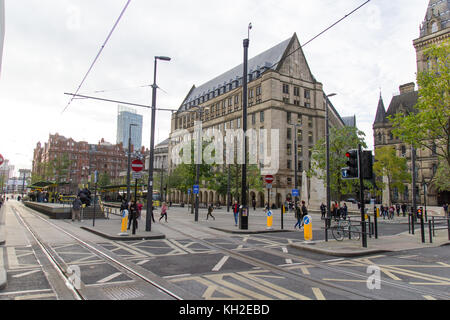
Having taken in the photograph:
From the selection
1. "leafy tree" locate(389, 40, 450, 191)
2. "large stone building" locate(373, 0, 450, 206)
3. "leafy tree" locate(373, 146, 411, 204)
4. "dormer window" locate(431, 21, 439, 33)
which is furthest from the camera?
"dormer window" locate(431, 21, 439, 33)

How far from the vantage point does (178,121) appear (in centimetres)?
9138

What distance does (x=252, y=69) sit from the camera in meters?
69.1

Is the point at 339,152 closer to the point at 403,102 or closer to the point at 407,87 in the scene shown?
the point at 403,102

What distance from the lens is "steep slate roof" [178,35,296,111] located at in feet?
210

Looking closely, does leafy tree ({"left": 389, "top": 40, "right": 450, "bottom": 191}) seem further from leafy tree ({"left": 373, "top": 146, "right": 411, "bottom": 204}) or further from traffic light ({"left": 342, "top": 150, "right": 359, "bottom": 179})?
leafy tree ({"left": 373, "top": 146, "right": 411, "bottom": 204})

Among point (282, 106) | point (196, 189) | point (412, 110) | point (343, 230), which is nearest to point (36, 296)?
point (343, 230)

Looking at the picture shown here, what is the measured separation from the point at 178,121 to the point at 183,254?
84.2 m

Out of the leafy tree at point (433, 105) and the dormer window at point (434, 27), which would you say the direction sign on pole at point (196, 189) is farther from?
the dormer window at point (434, 27)

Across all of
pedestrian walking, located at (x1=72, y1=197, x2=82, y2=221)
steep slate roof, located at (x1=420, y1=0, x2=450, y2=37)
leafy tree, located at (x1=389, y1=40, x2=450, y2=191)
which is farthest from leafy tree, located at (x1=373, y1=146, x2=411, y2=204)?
pedestrian walking, located at (x1=72, y1=197, x2=82, y2=221)

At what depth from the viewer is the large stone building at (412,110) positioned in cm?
6475

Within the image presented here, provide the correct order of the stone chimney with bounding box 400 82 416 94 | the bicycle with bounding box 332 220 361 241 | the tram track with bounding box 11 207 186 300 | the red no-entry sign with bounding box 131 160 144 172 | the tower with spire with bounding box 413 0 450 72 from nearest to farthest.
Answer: the tram track with bounding box 11 207 186 300 → the bicycle with bounding box 332 220 361 241 → the red no-entry sign with bounding box 131 160 144 172 → the tower with spire with bounding box 413 0 450 72 → the stone chimney with bounding box 400 82 416 94

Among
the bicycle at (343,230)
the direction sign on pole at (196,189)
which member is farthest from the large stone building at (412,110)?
the bicycle at (343,230)

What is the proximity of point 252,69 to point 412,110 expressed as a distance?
4144 centimetres

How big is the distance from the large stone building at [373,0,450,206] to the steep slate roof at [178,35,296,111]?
27098 mm
